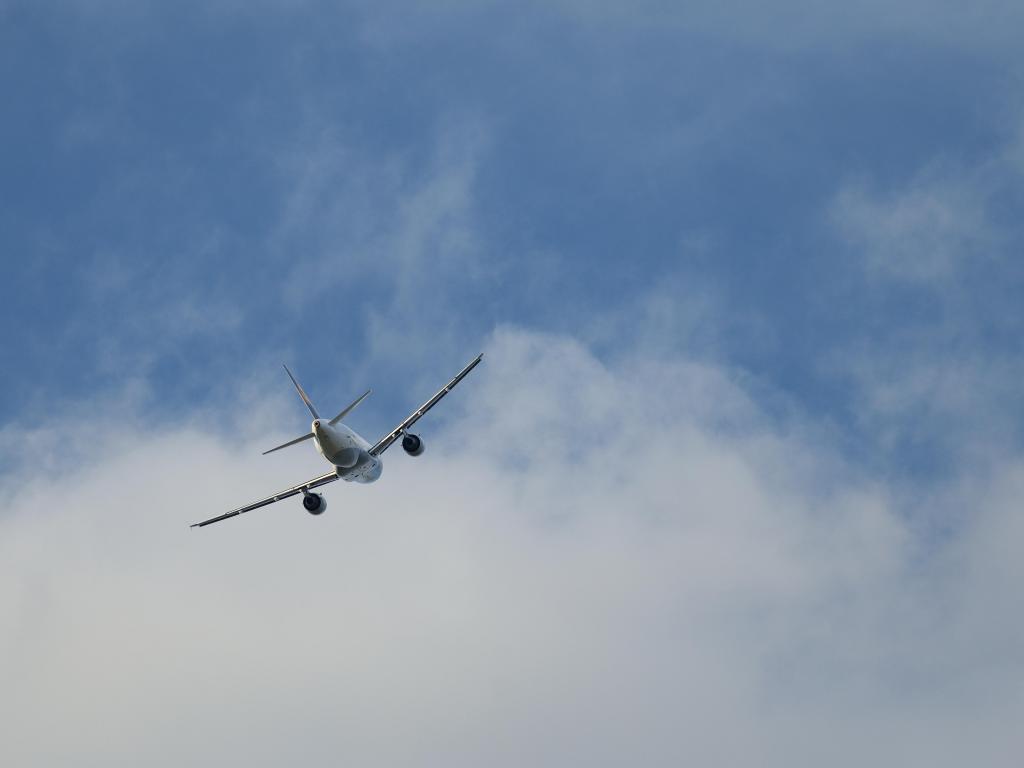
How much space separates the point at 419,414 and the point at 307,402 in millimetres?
11046

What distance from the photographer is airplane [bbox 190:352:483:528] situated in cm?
14200

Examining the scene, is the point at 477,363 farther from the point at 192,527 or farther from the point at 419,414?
the point at 192,527

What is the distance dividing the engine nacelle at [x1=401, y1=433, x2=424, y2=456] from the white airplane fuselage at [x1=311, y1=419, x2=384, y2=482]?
356cm

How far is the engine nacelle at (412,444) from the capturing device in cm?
14825

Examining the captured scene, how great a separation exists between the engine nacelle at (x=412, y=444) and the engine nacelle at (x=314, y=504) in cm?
1117

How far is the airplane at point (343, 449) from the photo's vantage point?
142000 millimetres

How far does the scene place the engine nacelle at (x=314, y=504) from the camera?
153375 mm

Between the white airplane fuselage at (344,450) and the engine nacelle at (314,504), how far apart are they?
506 centimetres

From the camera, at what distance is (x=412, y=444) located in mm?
148250

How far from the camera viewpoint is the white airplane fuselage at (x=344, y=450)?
466 feet

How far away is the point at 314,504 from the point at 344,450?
11478 mm

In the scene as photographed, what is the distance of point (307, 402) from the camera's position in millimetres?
142375

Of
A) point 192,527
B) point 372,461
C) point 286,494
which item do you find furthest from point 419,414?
point 192,527

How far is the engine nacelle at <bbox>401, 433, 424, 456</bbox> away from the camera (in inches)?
5837
